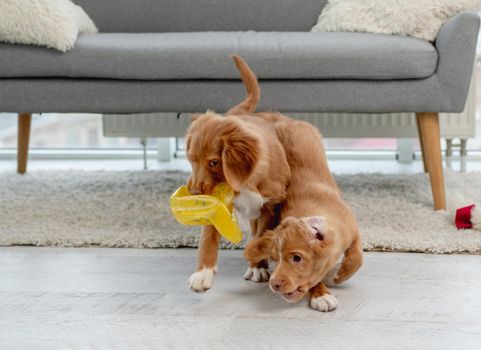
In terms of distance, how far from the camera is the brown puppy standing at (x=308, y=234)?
52.5 inches

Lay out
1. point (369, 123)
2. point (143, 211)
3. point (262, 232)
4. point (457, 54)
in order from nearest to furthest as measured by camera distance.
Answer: point (262, 232) → point (457, 54) → point (143, 211) → point (369, 123)

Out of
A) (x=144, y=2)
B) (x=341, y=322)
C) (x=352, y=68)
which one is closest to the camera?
(x=341, y=322)

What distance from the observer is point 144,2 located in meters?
3.08

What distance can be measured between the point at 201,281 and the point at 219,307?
Result: 0.30ft

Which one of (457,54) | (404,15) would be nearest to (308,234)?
(457,54)

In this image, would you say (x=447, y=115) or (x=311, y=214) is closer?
(x=311, y=214)

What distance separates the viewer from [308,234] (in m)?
1.33

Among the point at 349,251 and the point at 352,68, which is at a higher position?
the point at 352,68

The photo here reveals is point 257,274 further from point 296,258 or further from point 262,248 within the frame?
point 296,258

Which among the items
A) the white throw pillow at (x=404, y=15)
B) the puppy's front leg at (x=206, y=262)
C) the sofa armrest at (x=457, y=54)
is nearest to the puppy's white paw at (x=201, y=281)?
the puppy's front leg at (x=206, y=262)

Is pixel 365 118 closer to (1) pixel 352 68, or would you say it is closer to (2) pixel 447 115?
(2) pixel 447 115

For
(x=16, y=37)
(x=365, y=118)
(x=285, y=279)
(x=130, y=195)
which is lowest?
(x=130, y=195)

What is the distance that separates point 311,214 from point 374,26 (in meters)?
1.27

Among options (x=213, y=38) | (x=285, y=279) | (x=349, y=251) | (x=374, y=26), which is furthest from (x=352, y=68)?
(x=285, y=279)
